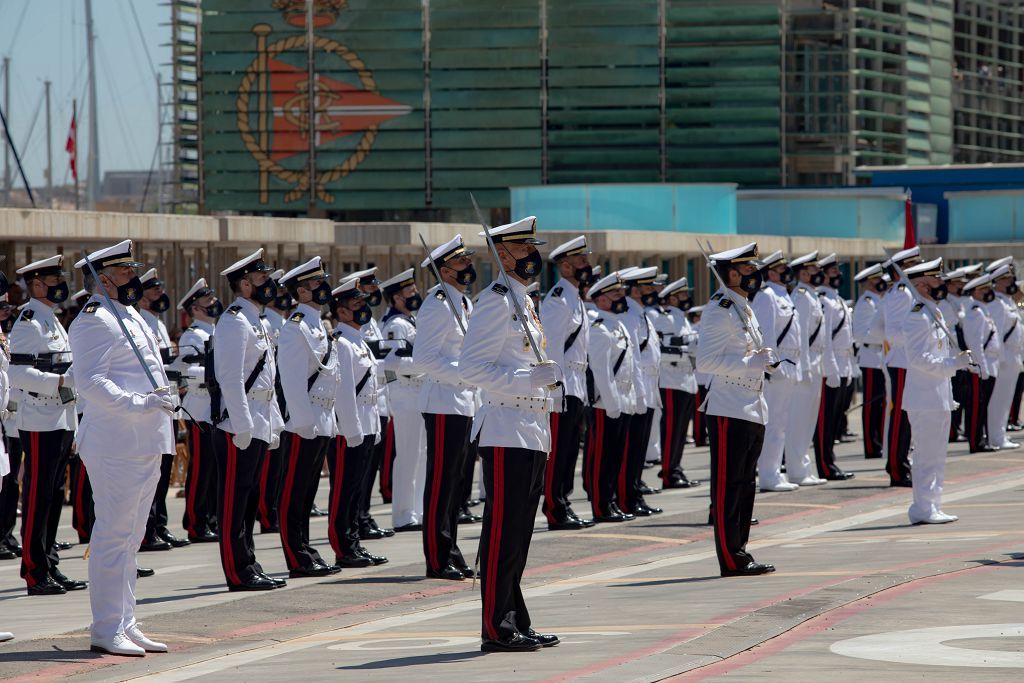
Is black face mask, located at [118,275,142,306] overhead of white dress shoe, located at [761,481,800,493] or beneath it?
overhead

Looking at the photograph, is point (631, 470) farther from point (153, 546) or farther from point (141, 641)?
point (141, 641)

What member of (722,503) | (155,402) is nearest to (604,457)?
(722,503)

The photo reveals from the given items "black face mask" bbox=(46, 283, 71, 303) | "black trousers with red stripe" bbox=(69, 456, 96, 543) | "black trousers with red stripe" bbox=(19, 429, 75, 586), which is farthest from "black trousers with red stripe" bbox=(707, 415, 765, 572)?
"black trousers with red stripe" bbox=(69, 456, 96, 543)

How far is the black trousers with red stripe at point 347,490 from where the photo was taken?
1266 cm

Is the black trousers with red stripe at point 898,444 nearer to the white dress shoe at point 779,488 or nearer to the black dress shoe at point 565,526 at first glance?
the white dress shoe at point 779,488

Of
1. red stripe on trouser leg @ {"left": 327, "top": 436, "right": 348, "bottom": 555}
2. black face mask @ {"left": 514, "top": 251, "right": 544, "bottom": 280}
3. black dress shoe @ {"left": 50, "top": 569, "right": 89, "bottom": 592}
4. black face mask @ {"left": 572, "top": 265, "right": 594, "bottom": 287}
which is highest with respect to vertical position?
black face mask @ {"left": 514, "top": 251, "right": 544, "bottom": 280}

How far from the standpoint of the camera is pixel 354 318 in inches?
531

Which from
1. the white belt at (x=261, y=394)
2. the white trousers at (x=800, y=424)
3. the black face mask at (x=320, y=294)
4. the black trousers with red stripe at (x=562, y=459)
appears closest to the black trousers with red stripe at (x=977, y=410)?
the white trousers at (x=800, y=424)

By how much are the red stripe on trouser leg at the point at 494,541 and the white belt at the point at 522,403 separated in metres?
0.22

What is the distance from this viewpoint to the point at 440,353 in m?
11.8

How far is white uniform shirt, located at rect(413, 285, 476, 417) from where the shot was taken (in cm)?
1150

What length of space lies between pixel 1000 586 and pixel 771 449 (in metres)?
6.63

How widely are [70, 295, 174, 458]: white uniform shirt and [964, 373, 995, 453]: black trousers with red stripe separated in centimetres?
1335

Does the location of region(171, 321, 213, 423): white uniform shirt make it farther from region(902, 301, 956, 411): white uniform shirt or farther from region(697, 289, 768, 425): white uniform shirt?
region(902, 301, 956, 411): white uniform shirt
